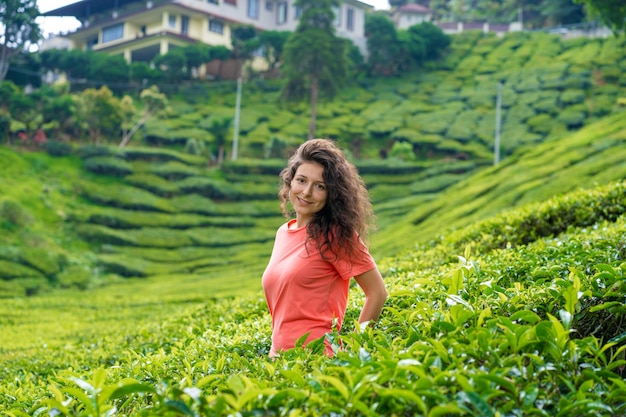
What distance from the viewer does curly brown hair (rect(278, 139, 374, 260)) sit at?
3.17 metres

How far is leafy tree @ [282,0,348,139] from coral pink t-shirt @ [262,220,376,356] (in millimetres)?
30761

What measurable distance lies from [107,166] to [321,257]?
2712cm

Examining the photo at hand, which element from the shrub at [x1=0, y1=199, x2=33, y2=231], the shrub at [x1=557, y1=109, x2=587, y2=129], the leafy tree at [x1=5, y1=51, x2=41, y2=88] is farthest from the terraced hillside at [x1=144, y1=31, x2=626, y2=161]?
the shrub at [x1=0, y1=199, x2=33, y2=231]

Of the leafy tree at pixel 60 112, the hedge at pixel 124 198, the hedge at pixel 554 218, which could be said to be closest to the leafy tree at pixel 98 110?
the leafy tree at pixel 60 112

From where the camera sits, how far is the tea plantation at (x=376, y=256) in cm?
215

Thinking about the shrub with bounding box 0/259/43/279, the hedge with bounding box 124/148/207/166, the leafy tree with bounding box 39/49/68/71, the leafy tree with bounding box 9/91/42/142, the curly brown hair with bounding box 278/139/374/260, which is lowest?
the shrub with bounding box 0/259/43/279

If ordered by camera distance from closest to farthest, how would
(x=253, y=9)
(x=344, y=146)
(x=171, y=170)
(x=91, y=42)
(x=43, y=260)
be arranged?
(x=344, y=146)
(x=43, y=260)
(x=171, y=170)
(x=91, y=42)
(x=253, y=9)

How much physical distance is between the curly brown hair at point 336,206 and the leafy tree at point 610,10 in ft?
46.1

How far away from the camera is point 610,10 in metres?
15.8

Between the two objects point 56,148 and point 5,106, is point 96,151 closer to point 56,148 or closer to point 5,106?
point 56,148

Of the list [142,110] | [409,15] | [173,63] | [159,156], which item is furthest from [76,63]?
[409,15]

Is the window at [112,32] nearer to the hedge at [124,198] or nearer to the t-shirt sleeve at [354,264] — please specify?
the hedge at [124,198]

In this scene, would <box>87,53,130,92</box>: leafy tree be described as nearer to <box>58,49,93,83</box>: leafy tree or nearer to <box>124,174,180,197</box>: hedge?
<box>58,49,93,83</box>: leafy tree

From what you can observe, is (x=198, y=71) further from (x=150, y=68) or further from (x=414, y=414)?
(x=414, y=414)
